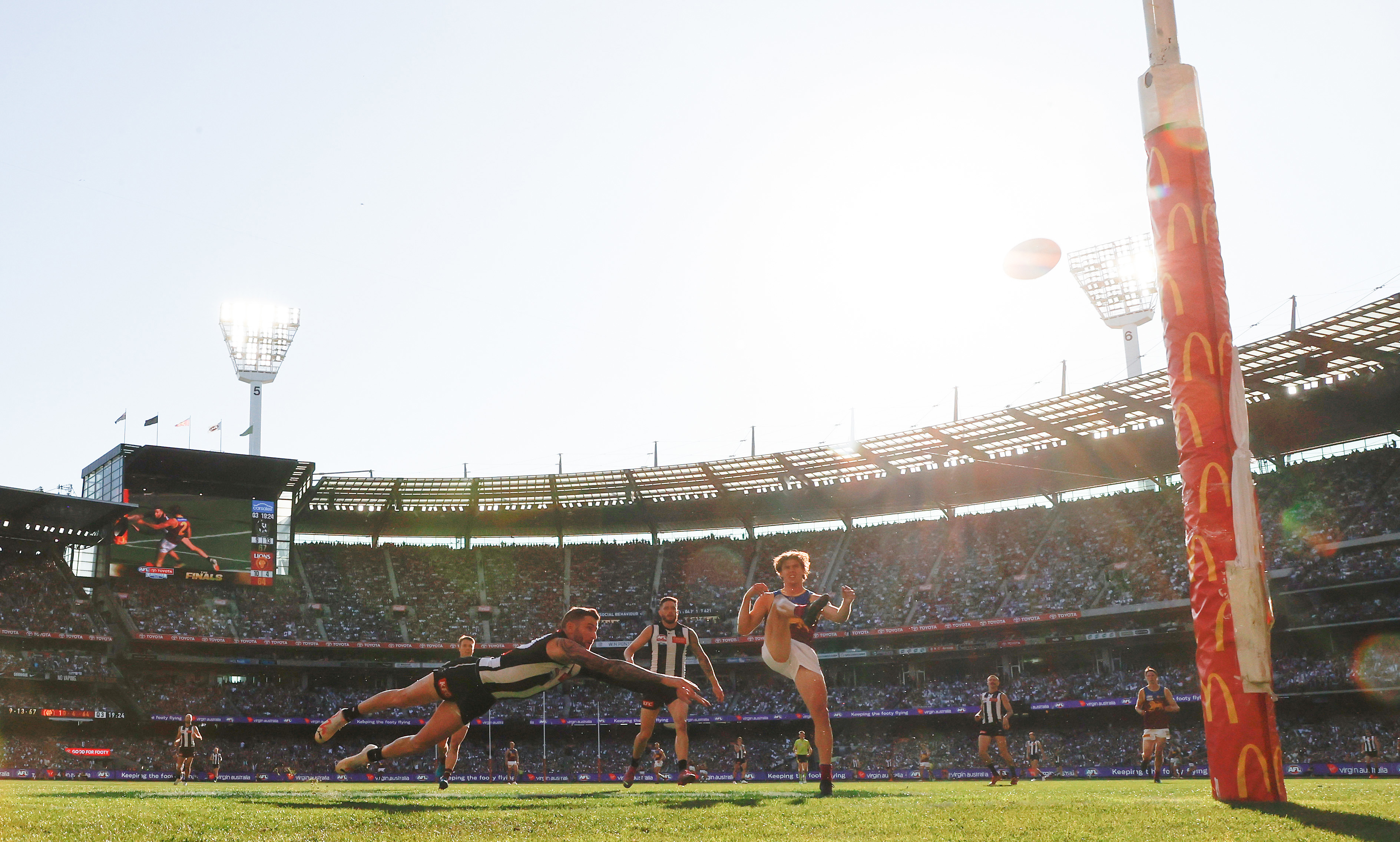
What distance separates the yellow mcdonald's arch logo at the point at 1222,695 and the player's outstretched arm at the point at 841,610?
11.0 ft

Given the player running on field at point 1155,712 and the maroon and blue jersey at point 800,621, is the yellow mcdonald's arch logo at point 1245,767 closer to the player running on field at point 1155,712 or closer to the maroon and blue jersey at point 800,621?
the maroon and blue jersey at point 800,621

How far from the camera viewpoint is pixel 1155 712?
1908 cm

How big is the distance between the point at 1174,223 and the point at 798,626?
5.82 m

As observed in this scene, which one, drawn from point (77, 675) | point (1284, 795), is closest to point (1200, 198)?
point (1284, 795)

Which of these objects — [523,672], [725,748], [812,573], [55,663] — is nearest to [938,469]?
[812,573]

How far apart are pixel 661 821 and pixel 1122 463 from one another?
45.2 metres

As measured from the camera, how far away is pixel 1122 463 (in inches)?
1938

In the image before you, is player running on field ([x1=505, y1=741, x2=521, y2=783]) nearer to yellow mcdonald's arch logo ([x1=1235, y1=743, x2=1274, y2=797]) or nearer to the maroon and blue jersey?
the maroon and blue jersey

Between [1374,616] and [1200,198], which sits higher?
[1200,198]

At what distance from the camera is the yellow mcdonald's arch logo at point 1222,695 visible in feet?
33.2

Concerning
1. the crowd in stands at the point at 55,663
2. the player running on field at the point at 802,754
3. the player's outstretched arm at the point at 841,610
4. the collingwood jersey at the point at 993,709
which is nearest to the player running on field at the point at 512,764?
the player running on field at the point at 802,754

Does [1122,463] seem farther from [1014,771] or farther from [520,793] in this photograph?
[520,793]

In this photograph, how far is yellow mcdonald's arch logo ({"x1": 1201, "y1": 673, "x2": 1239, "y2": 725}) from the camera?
399 inches

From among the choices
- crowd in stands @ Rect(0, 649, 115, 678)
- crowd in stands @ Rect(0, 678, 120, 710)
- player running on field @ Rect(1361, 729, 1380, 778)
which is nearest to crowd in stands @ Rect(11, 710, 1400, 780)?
crowd in stands @ Rect(0, 678, 120, 710)
